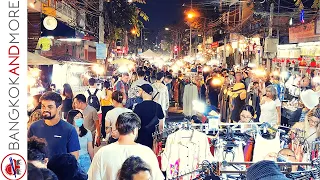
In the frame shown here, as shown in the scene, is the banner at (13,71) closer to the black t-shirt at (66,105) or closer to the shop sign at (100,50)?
the black t-shirt at (66,105)

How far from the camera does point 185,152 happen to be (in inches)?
241

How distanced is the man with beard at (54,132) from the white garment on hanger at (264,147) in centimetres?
244

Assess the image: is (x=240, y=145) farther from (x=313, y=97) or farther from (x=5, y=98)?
(x=5, y=98)

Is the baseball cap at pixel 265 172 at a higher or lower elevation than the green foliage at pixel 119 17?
lower

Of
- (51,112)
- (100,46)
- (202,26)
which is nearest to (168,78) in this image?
(100,46)

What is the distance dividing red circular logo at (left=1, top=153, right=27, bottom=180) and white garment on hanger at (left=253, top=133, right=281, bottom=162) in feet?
12.8

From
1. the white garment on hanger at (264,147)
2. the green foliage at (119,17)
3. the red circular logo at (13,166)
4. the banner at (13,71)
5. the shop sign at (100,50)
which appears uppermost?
the green foliage at (119,17)

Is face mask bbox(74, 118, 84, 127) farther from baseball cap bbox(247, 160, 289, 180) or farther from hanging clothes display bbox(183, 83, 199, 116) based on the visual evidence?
hanging clothes display bbox(183, 83, 199, 116)

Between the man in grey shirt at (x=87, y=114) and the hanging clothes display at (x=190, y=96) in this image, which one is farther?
the hanging clothes display at (x=190, y=96)

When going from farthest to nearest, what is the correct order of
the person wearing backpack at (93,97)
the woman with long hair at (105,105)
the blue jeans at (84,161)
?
the person wearing backpack at (93,97)
the woman with long hair at (105,105)
the blue jeans at (84,161)

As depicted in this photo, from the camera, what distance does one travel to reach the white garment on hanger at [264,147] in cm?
623

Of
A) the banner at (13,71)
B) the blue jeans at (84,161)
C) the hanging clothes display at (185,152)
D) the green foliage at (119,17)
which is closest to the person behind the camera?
the banner at (13,71)

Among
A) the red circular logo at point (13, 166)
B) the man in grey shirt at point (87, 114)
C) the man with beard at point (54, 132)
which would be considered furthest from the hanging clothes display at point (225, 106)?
the red circular logo at point (13, 166)

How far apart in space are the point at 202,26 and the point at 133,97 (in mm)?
43763
